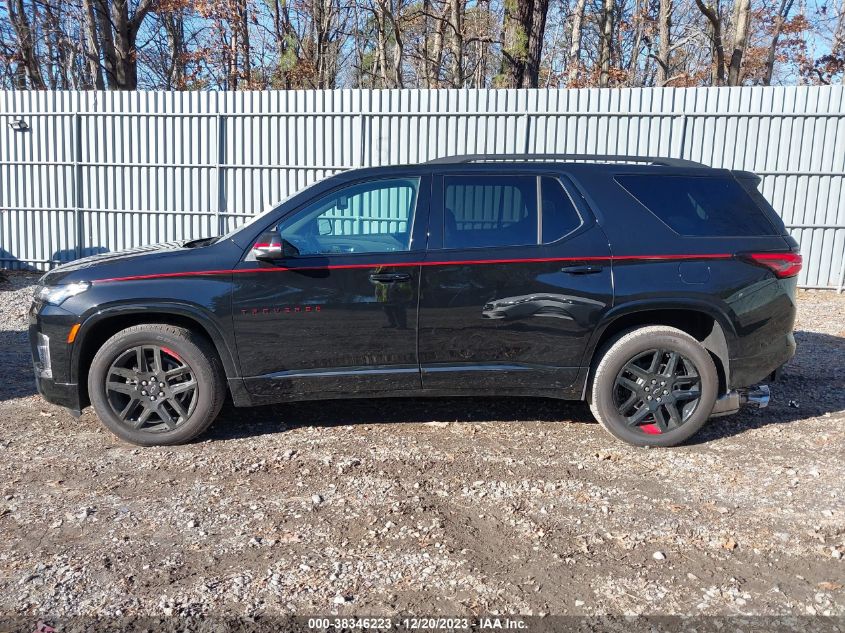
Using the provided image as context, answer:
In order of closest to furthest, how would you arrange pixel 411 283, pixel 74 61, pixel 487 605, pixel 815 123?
pixel 487 605 < pixel 411 283 < pixel 815 123 < pixel 74 61

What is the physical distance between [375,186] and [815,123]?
9268 mm

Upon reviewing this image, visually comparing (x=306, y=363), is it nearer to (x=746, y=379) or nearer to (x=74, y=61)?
(x=746, y=379)

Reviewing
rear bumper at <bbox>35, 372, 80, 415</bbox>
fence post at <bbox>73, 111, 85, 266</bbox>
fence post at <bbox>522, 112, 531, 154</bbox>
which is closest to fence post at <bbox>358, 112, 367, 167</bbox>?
fence post at <bbox>522, 112, 531, 154</bbox>

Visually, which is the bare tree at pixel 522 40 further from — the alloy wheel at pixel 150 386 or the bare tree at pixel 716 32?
the alloy wheel at pixel 150 386

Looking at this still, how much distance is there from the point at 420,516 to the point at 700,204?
2.73 metres

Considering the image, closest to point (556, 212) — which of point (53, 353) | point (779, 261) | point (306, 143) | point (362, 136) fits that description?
point (779, 261)

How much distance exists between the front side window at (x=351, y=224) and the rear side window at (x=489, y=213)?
0.26m

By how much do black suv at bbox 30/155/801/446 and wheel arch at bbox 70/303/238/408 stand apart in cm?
1

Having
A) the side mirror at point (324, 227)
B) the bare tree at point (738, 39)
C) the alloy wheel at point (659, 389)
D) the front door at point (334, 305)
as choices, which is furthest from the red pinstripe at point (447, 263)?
the bare tree at point (738, 39)

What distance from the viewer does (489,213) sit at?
14.2ft

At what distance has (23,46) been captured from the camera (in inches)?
974

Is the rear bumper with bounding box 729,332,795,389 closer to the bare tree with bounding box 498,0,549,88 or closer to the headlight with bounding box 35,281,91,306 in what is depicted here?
the headlight with bounding box 35,281,91,306

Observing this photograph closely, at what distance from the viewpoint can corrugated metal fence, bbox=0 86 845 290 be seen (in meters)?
10.7

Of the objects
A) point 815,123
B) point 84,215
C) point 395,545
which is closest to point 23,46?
point 84,215
